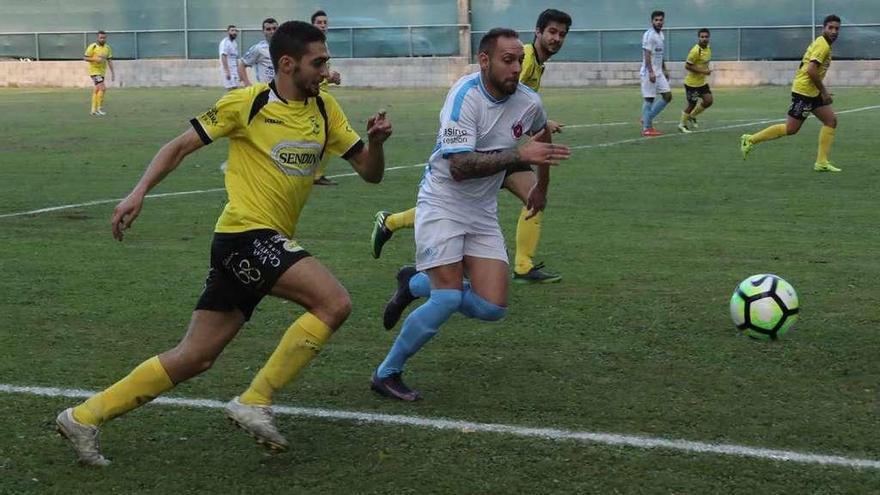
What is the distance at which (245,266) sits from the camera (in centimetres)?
527

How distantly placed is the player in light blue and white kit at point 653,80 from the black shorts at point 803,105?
17.6ft

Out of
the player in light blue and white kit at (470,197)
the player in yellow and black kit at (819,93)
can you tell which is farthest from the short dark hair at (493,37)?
the player in yellow and black kit at (819,93)

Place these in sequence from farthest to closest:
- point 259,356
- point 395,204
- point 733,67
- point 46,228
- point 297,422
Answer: point 733,67 < point 395,204 < point 46,228 < point 259,356 < point 297,422

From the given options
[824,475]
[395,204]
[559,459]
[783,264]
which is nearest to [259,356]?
[559,459]

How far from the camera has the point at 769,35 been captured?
125ft

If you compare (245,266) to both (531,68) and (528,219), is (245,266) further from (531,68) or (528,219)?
(531,68)

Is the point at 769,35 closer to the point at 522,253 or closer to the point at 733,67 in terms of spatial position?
the point at 733,67

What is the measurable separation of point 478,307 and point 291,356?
1.35 m

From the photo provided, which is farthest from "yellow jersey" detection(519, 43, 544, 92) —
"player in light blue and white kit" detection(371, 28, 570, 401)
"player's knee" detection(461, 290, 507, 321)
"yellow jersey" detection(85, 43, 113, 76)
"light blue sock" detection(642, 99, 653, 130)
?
"yellow jersey" detection(85, 43, 113, 76)

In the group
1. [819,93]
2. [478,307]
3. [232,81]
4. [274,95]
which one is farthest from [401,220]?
[232,81]

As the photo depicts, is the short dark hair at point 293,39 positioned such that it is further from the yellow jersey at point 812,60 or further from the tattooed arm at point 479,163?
the yellow jersey at point 812,60

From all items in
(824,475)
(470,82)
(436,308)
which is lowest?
(824,475)

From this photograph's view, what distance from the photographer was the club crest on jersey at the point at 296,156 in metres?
5.45

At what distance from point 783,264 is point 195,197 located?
680cm
